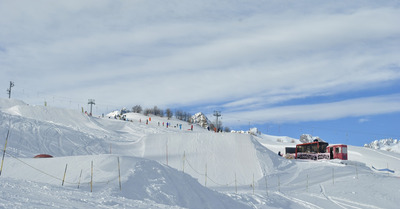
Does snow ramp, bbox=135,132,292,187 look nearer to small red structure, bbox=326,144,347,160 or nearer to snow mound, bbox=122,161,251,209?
small red structure, bbox=326,144,347,160

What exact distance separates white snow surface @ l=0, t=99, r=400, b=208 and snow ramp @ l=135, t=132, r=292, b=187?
3.6 inches

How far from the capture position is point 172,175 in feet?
65.7

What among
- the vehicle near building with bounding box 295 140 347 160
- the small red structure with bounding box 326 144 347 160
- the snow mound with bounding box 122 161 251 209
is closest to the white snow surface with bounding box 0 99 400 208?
the snow mound with bounding box 122 161 251 209

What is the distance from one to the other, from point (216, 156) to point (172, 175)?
15.6m

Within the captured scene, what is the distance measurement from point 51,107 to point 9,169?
141 feet

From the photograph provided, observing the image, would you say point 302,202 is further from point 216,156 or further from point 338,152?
point 338,152

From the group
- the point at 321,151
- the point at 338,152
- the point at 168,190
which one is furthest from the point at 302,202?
the point at 321,151

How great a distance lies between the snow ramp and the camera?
32.1 m

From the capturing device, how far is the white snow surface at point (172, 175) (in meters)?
14.6

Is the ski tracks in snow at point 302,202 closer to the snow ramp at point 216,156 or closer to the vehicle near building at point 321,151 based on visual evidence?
the snow ramp at point 216,156

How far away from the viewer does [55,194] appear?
12.8 meters

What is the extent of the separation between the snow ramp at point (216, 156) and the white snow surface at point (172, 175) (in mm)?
90

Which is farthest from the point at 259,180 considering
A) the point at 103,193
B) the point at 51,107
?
the point at 51,107

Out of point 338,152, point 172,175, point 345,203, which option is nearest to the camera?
point 172,175
